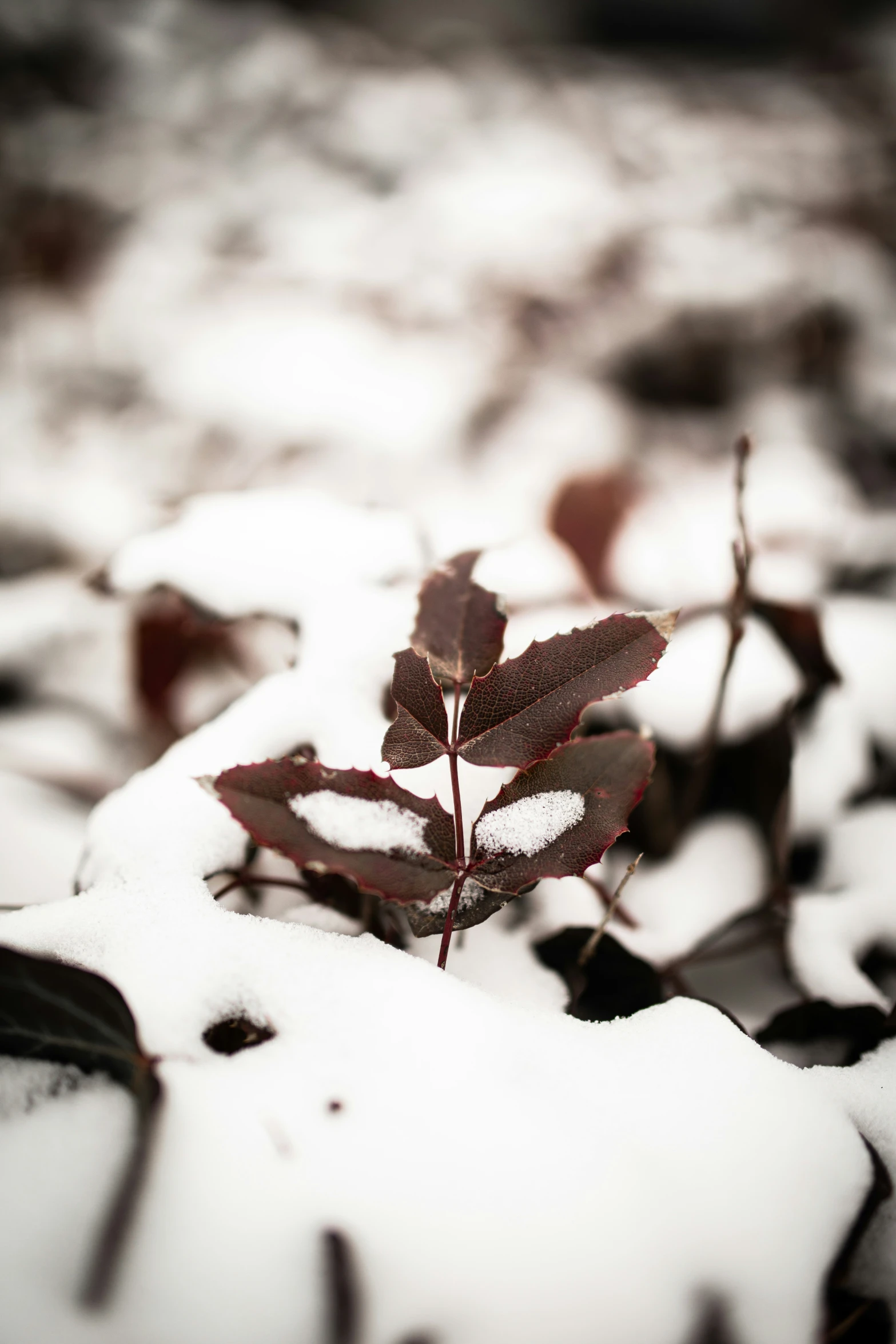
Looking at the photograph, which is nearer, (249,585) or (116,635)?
(249,585)

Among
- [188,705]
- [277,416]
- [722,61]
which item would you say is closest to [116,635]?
[188,705]

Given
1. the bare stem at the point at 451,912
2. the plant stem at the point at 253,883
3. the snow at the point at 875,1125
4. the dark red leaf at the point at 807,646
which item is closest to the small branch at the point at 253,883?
the plant stem at the point at 253,883

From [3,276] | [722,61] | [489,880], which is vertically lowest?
[3,276]

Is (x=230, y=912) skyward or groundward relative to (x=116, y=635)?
skyward

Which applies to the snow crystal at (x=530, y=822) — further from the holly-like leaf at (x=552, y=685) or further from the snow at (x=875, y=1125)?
the snow at (x=875, y=1125)

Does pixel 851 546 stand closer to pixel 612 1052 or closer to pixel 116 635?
pixel 612 1052

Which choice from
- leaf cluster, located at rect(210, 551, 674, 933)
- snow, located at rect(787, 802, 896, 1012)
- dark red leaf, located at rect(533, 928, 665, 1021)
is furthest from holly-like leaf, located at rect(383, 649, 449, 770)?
snow, located at rect(787, 802, 896, 1012)
